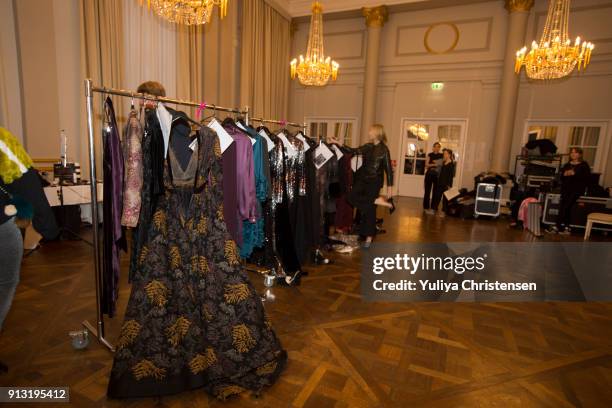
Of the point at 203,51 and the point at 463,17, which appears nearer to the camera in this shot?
the point at 203,51

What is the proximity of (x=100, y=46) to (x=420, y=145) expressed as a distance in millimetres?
7436

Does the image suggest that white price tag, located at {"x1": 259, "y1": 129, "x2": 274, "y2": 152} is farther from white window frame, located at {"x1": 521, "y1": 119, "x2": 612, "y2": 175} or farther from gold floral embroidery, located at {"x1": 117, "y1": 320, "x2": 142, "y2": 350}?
white window frame, located at {"x1": 521, "y1": 119, "x2": 612, "y2": 175}

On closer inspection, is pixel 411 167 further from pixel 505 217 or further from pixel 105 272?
pixel 105 272

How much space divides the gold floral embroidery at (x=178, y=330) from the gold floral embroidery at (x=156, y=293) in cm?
12

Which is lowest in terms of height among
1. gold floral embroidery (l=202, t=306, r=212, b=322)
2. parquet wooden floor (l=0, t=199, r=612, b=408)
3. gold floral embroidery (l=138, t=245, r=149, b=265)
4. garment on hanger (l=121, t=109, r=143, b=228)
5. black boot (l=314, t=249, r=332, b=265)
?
parquet wooden floor (l=0, t=199, r=612, b=408)

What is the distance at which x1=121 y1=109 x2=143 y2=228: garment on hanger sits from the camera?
68.8 inches

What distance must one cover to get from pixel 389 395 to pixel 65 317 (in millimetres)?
2273

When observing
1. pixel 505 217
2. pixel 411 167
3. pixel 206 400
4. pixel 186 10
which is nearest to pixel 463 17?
pixel 411 167

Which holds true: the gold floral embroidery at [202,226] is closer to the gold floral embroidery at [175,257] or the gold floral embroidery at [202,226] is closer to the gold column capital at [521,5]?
the gold floral embroidery at [175,257]

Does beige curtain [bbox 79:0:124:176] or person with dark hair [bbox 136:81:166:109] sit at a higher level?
beige curtain [bbox 79:0:124:176]

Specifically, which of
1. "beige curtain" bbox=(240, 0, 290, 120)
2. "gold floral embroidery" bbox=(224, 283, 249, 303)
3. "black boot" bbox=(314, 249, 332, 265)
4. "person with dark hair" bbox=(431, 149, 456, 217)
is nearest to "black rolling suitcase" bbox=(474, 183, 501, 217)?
"person with dark hair" bbox=(431, 149, 456, 217)

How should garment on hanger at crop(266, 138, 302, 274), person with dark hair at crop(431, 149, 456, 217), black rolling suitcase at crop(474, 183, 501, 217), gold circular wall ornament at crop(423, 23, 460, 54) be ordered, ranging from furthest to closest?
1. gold circular wall ornament at crop(423, 23, 460, 54)
2. person with dark hair at crop(431, 149, 456, 217)
3. black rolling suitcase at crop(474, 183, 501, 217)
4. garment on hanger at crop(266, 138, 302, 274)

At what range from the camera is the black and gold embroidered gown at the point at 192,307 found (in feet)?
5.36

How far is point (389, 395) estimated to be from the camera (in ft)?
5.79
